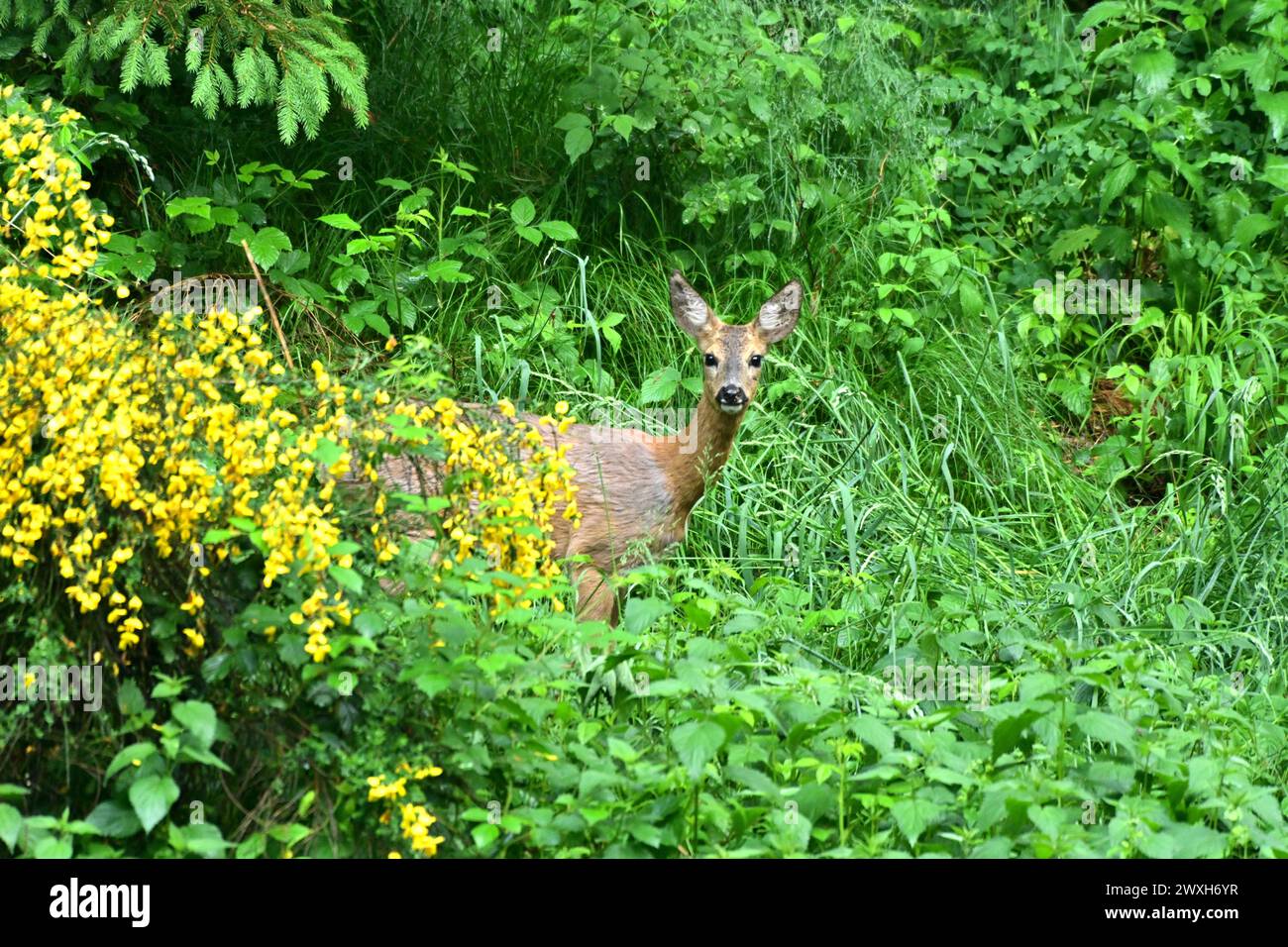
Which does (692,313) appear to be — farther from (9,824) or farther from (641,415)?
(9,824)

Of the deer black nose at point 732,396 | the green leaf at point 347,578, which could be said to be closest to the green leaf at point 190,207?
the deer black nose at point 732,396

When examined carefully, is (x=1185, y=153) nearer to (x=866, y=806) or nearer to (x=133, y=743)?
(x=866, y=806)

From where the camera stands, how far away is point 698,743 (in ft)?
11.9

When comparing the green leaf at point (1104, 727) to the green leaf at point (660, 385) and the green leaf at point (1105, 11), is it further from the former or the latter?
the green leaf at point (1105, 11)

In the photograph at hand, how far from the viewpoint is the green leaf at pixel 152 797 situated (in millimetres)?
3322

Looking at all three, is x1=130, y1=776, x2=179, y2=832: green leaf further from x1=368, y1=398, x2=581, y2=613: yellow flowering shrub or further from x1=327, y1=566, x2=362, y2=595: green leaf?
x1=368, y1=398, x2=581, y2=613: yellow flowering shrub

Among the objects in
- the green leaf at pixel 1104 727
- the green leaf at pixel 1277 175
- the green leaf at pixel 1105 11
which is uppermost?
the green leaf at pixel 1105 11

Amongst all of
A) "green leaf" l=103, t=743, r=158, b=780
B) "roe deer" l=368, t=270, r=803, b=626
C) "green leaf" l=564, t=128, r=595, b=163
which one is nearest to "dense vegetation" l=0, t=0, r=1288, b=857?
"green leaf" l=103, t=743, r=158, b=780

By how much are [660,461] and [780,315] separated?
2.85 feet

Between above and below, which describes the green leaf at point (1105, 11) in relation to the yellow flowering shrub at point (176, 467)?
above

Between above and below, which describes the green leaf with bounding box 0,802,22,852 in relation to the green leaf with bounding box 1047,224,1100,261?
below

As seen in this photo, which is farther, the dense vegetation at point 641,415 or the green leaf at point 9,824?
the dense vegetation at point 641,415

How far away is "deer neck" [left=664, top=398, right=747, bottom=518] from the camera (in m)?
6.28

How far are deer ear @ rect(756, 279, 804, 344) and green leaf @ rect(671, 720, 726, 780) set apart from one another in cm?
326
